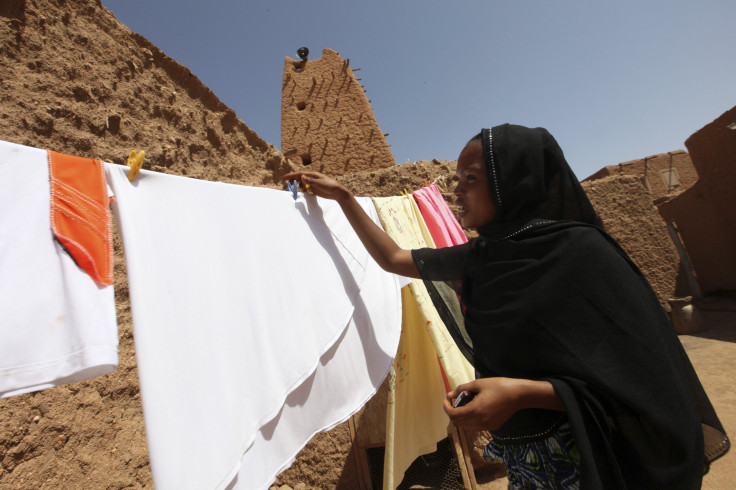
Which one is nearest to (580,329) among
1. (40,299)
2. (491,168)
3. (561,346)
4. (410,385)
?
(561,346)

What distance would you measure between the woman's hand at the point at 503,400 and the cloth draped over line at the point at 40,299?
66cm

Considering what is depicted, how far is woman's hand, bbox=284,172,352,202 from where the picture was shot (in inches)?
47.9

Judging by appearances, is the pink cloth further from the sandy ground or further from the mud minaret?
the mud minaret

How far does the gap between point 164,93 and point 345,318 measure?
164 cm

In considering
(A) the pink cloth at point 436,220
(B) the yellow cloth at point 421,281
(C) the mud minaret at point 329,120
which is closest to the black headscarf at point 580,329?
(B) the yellow cloth at point 421,281

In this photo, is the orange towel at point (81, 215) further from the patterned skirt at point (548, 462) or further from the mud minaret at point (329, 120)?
the mud minaret at point (329, 120)

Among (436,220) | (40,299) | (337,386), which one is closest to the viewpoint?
(40,299)

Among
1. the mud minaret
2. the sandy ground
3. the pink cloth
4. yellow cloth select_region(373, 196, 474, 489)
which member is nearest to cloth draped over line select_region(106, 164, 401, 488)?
yellow cloth select_region(373, 196, 474, 489)

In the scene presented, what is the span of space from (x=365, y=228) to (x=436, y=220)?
2.41ft

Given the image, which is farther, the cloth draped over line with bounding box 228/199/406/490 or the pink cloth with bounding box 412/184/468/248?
the pink cloth with bounding box 412/184/468/248

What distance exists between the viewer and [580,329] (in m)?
0.73

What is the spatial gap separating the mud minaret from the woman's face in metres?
5.66

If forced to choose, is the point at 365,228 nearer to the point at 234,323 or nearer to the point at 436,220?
the point at 234,323

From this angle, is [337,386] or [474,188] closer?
[474,188]
